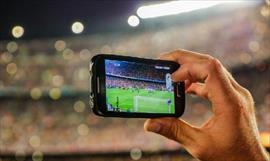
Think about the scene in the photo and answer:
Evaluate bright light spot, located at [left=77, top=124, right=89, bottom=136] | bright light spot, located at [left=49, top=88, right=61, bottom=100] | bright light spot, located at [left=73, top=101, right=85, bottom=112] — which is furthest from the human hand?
bright light spot, located at [left=49, top=88, right=61, bottom=100]

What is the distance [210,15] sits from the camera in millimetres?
17500

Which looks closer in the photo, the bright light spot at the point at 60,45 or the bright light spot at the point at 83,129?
the bright light spot at the point at 83,129

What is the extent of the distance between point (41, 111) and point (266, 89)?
9.07 metres

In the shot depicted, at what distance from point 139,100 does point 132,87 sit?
0.14 feet

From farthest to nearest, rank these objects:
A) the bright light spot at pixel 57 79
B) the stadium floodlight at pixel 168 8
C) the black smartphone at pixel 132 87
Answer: the bright light spot at pixel 57 79
the stadium floodlight at pixel 168 8
the black smartphone at pixel 132 87

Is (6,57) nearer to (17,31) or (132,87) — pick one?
(17,31)

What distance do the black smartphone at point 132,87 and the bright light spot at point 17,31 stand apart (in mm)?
16740

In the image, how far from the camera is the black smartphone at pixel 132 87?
4.58 ft

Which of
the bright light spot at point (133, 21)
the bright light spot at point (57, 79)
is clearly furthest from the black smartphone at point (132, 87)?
the bright light spot at point (57, 79)

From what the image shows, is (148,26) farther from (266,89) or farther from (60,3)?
(266,89)

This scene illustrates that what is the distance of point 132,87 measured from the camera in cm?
146

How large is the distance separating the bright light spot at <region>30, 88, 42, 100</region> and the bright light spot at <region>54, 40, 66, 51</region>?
2454mm

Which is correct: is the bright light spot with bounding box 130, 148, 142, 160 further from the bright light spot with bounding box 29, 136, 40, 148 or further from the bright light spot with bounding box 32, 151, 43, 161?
the bright light spot with bounding box 29, 136, 40, 148

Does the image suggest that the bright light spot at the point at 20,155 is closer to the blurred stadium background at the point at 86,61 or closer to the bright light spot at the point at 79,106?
the blurred stadium background at the point at 86,61
